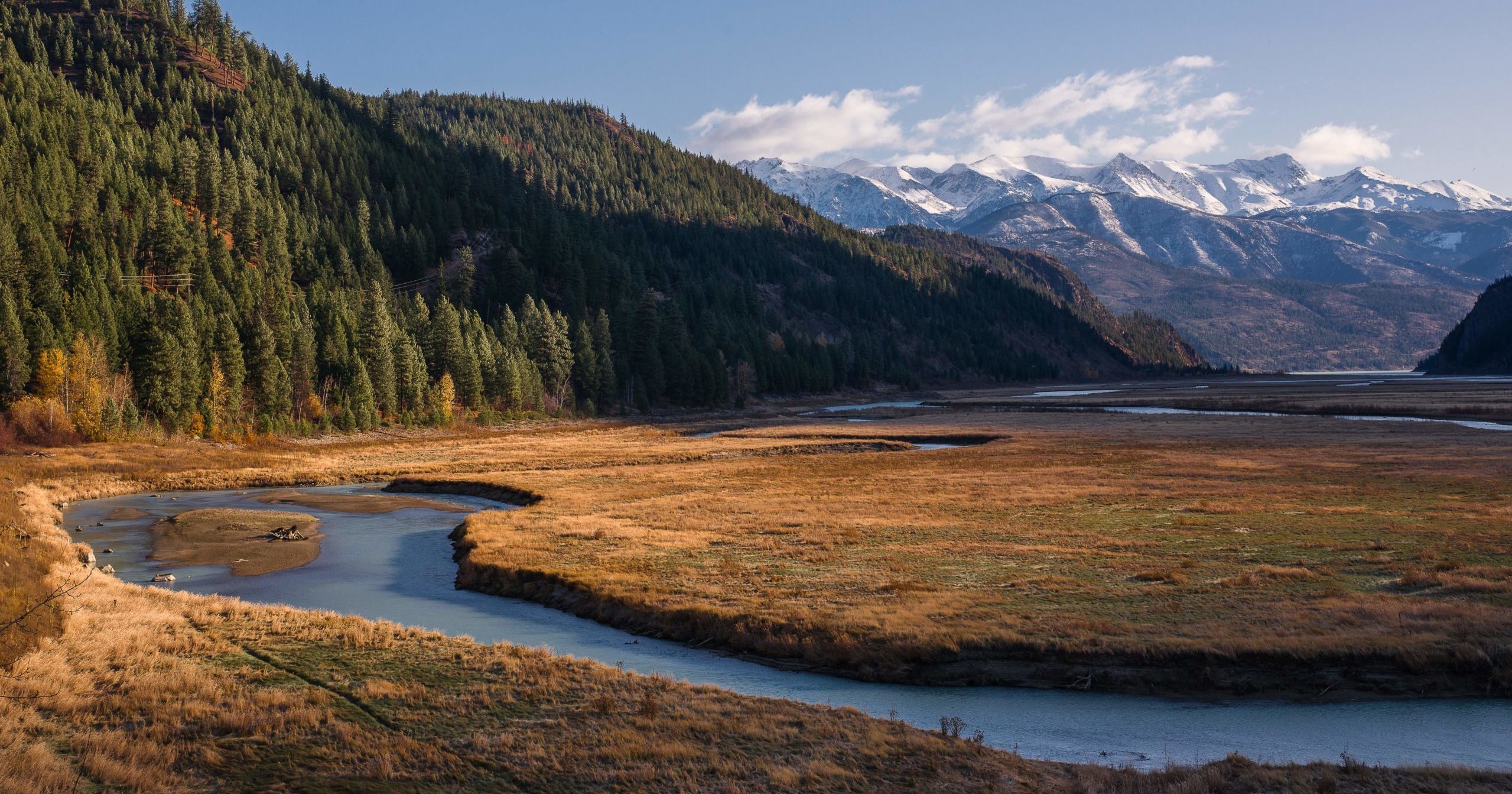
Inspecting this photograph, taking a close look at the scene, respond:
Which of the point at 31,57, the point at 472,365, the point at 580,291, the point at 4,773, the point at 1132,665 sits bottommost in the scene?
the point at 1132,665

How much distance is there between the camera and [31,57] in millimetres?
193625

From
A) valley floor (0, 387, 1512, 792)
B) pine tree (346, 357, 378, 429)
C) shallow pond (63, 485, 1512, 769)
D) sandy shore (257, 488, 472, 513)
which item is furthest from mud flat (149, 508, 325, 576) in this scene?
pine tree (346, 357, 378, 429)

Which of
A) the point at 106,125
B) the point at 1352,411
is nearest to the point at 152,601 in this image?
the point at 1352,411

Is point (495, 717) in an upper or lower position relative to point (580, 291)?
lower

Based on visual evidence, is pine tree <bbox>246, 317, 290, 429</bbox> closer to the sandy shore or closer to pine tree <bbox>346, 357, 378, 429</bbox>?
pine tree <bbox>346, 357, 378, 429</bbox>

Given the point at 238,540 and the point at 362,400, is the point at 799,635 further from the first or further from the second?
the point at 362,400

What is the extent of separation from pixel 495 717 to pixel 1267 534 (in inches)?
1298

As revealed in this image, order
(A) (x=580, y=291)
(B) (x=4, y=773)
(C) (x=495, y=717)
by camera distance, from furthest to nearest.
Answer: (A) (x=580, y=291)
(C) (x=495, y=717)
(B) (x=4, y=773)

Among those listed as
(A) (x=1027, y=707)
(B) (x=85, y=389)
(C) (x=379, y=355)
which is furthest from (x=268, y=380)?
(A) (x=1027, y=707)

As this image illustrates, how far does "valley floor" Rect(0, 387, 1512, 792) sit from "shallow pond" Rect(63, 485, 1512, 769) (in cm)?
103

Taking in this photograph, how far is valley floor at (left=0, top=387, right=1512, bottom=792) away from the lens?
1603 centimetres

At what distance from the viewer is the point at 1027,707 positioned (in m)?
21.5

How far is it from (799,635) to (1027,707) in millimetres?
6828

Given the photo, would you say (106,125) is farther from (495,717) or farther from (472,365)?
(495,717)
